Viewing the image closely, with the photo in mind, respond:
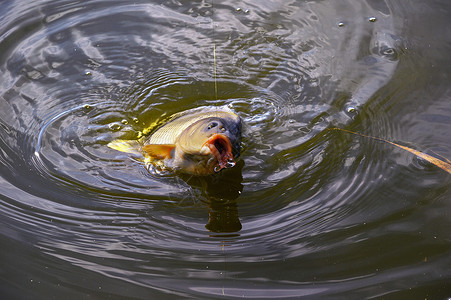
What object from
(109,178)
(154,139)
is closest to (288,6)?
(154,139)

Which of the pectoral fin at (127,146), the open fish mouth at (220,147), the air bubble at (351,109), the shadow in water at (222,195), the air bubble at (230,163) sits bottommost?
the air bubble at (351,109)

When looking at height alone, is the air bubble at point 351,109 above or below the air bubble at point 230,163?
below

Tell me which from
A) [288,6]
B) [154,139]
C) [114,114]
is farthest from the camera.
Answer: [288,6]

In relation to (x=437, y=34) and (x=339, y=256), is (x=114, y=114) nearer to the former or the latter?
(x=339, y=256)

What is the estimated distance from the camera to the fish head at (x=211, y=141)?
2.47m

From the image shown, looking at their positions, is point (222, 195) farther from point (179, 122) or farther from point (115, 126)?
point (115, 126)

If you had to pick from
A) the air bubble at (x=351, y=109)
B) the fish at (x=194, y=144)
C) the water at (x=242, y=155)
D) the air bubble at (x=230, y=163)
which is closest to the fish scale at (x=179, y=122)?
the fish at (x=194, y=144)

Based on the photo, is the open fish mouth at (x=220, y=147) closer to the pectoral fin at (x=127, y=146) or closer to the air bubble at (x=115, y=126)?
the pectoral fin at (x=127, y=146)

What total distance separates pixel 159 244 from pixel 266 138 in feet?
3.02

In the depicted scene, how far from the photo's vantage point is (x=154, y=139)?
2.92m

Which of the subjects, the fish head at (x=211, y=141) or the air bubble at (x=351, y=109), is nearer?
the fish head at (x=211, y=141)

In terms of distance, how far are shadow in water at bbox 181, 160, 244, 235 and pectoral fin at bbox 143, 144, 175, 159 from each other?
0.14m

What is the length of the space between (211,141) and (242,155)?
497 mm

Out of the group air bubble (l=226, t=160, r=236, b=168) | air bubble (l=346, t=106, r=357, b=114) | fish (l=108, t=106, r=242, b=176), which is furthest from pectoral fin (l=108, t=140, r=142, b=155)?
air bubble (l=346, t=106, r=357, b=114)
